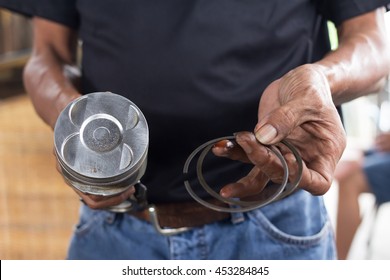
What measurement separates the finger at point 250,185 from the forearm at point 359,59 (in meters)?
0.11

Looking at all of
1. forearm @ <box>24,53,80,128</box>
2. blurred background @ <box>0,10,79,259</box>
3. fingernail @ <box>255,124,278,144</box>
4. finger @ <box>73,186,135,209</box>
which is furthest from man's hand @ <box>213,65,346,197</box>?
blurred background @ <box>0,10,79,259</box>

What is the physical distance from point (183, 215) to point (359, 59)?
0.24 meters

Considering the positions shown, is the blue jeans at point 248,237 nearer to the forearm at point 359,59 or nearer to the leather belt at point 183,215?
the leather belt at point 183,215

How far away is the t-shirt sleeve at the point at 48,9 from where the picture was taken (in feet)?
2.40

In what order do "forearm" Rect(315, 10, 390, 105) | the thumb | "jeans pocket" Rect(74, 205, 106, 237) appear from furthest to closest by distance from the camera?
1. "jeans pocket" Rect(74, 205, 106, 237)
2. "forearm" Rect(315, 10, 390, 105)
3. the thumb

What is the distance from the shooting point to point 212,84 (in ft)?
2.06

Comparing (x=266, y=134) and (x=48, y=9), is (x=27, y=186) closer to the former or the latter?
(x=48, y=9)

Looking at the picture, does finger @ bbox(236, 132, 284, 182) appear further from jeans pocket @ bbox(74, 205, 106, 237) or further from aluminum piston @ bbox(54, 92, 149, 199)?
jeans pocket @ bbox(74, 205, 106, 237)

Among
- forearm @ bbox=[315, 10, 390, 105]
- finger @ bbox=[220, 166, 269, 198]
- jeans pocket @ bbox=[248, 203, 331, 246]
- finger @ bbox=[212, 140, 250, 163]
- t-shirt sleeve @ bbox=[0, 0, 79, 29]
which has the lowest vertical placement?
jeans pocket @ bbox=[248, 203, 331, 246]

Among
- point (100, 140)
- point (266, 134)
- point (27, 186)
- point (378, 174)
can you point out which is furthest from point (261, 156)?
point (27, 186)

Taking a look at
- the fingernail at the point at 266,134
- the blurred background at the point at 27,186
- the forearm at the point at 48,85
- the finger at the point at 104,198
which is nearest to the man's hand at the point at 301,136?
the fingernail at the point at 266,134

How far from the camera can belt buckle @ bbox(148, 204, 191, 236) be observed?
0.66 m

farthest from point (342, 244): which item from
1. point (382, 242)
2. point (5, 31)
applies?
point (5, 31)

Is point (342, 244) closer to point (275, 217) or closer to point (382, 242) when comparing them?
point (382, 242)
